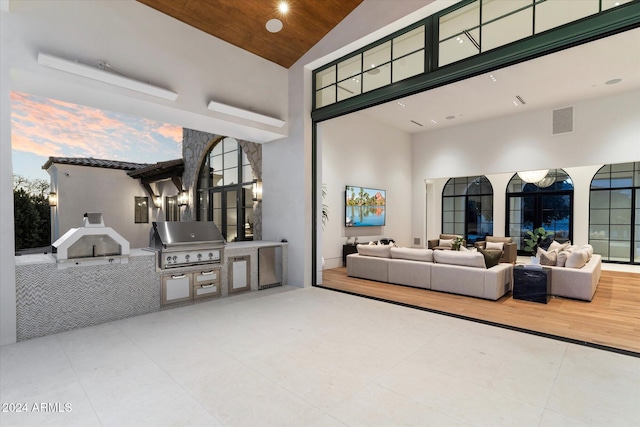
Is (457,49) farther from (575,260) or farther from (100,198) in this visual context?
(100,198)

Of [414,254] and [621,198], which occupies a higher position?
[621,198]

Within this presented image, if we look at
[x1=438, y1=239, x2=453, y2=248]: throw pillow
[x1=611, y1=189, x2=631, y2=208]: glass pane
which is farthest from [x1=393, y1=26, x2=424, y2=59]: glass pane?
[x1=611, y1=189, x2=631, y2=208]: glass pane

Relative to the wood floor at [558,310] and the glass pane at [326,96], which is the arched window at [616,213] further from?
the glass pane at [326,96]

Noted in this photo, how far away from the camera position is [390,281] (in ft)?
20.1

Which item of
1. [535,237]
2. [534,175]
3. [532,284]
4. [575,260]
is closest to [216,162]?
[532,284]

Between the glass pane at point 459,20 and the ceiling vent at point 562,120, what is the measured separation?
5996 millimetres

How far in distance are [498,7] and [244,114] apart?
3558 mm

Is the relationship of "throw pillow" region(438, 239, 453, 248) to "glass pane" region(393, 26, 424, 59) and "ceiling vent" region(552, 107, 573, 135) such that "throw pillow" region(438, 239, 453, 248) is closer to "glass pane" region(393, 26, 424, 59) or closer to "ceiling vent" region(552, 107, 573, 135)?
"ceiling vent" region(552, 107, 573, 135)

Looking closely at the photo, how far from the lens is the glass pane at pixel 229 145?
7.76 m

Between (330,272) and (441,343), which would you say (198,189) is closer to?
(330,272)

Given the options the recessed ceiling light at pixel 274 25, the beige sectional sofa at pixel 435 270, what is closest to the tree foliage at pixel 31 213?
the recessed ceiling light at pixel 274 25

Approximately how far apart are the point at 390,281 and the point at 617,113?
6725 mm

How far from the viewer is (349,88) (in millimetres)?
5191

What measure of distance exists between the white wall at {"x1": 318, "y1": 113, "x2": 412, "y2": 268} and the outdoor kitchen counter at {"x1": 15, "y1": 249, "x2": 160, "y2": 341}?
355 cm
